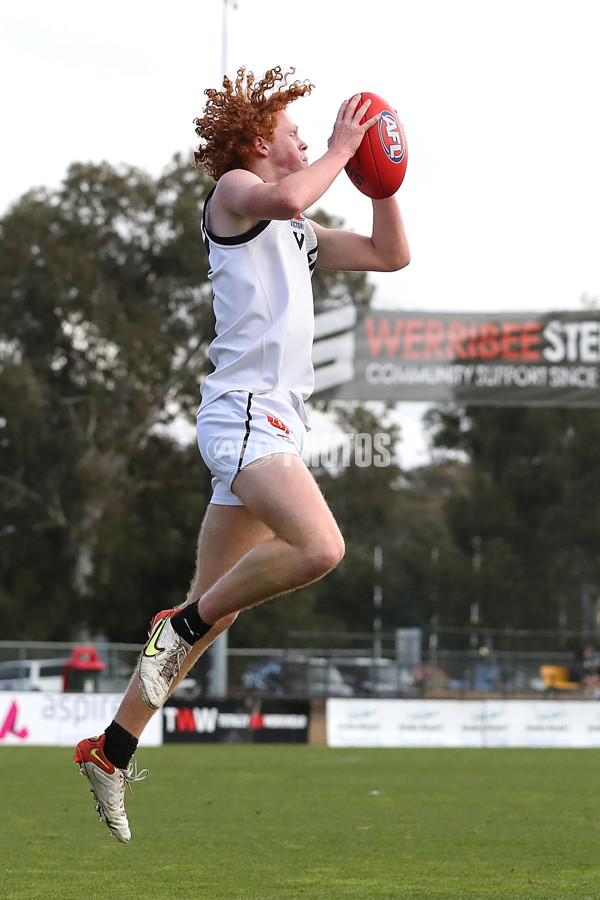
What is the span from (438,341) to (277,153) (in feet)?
65.1

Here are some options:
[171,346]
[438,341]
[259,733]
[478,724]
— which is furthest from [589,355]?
[171,346]

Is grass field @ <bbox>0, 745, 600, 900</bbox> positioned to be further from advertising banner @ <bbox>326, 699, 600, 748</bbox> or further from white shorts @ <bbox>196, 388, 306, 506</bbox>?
advertising banner @ <bbox>326, 699, 600, 748</bbox>

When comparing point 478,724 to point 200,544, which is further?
point 478,724

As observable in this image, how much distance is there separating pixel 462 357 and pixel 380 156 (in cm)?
1952

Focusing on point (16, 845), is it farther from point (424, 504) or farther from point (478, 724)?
point (424, 504)

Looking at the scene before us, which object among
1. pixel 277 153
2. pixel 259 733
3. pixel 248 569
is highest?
pixel 277 153

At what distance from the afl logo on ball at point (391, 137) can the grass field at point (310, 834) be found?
2.75 m

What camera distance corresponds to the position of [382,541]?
39.2 m

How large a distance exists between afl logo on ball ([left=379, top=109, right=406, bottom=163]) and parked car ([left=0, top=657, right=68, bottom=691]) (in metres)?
22.0

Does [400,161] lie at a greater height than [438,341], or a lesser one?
lesser

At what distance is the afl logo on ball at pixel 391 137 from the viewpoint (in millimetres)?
4824

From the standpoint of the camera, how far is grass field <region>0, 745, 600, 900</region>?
5.24 m

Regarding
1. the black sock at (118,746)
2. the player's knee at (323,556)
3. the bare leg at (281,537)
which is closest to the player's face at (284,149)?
the bare leg at (281,537)

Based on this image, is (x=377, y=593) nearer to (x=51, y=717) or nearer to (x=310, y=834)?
(x=51, y=717)
